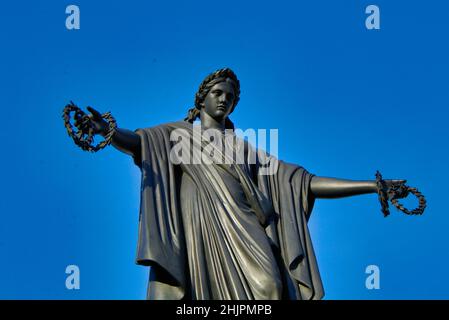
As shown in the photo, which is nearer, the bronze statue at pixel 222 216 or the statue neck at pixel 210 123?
the bronze statue at pixel 222 216

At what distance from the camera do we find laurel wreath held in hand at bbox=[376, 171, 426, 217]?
20.0 meters

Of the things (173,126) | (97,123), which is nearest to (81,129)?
(97,123)

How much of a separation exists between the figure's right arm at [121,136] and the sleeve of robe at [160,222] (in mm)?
131

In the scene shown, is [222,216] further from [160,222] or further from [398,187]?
[398,187]

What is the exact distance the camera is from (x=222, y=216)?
64.5ft

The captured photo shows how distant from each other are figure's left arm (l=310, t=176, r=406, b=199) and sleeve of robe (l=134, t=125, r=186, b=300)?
7.85ft

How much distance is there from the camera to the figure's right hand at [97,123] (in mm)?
19203

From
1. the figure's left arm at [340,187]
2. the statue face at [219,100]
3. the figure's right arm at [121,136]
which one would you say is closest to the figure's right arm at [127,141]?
the figure's right arm at [121,136]

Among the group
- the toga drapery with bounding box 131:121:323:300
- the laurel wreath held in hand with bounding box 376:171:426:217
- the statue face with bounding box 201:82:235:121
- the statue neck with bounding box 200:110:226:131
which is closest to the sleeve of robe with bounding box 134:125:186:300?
the toga drapery with bounding box 131:121:323:300

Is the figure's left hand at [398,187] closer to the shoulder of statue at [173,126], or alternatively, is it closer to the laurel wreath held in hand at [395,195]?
the laurel wreath held in hand at [395,195]

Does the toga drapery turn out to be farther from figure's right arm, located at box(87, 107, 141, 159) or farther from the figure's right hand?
the figure's right hand

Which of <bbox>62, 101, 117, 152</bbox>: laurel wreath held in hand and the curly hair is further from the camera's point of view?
the curly hair

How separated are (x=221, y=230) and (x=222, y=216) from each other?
235mm
